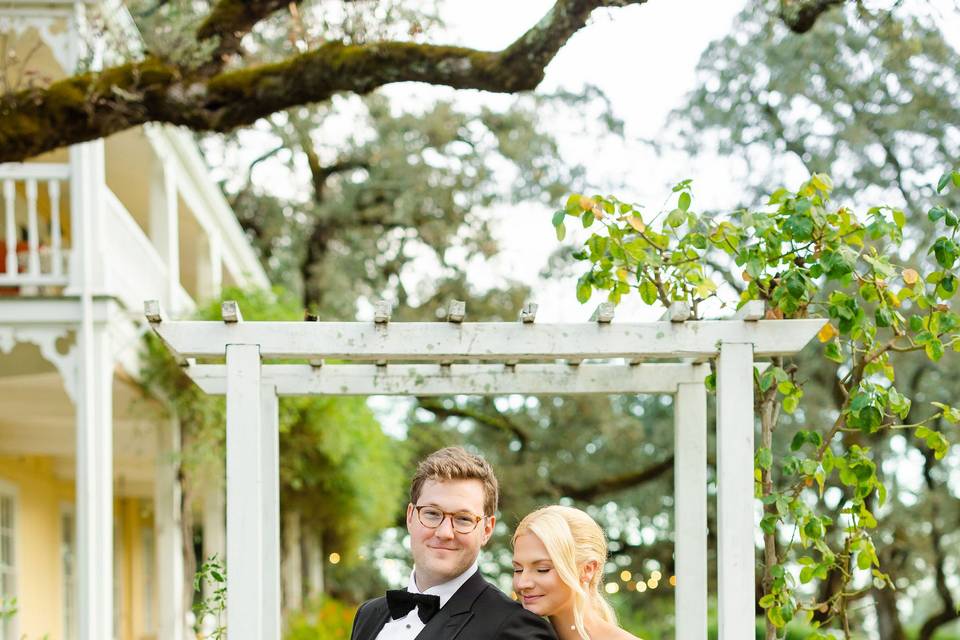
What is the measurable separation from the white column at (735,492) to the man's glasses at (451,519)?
3.00 ft

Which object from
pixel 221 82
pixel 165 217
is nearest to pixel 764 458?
pixel 221 82

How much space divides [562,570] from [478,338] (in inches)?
Result: 32.2

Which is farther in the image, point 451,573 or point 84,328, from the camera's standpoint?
point 84,328

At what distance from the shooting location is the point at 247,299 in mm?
11242

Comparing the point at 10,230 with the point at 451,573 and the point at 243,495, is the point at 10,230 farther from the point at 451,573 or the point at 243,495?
the point at 451,573

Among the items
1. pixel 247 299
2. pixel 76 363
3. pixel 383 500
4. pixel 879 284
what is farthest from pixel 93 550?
pixel 383 500

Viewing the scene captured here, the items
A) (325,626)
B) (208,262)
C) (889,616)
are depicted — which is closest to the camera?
(325,626)

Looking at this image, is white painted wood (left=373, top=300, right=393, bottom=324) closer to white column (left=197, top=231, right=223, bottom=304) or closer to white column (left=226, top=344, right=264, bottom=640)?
white column (left=226, top=344, right=264, bottom=640)

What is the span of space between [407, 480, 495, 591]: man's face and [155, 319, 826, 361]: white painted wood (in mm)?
579

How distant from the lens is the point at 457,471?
382 cm

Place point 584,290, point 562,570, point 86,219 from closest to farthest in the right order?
1. point 562,570
2. point 584,290
3. point 86,219

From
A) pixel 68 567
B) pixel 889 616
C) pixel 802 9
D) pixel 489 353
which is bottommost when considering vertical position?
pixel 889 616

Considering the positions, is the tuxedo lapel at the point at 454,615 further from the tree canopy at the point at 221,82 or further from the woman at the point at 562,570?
the tree canopy at the point at 221,82

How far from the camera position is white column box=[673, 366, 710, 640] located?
496cm
